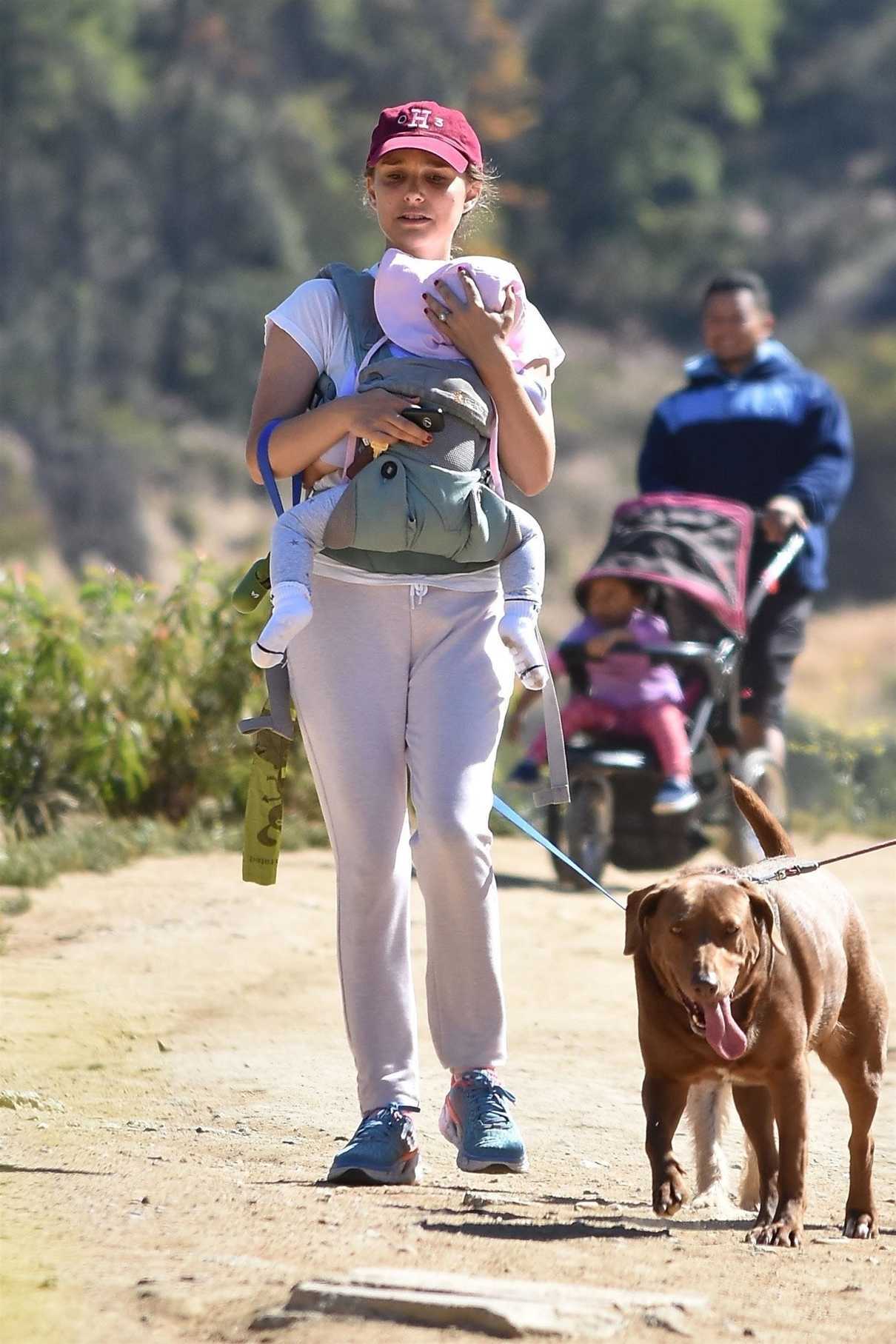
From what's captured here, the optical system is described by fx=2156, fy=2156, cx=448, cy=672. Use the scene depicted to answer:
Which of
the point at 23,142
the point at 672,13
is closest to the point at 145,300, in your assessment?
the point at 23,142

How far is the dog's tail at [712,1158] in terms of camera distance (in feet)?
14.5

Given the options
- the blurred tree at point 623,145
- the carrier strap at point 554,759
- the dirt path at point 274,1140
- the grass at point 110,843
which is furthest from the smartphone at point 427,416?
the blurred tree at point 623,145

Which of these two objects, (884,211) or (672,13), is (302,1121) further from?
(672,13)

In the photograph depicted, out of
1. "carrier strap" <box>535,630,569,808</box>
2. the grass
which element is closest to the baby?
"carrier strap" <box>535,630,569,808</box>

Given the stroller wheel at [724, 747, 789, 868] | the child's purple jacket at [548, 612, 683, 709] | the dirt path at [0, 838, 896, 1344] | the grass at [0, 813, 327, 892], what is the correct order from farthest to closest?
the stroller wheel at [724, 747, 789, 868] → the child's purple jacket at [548, 612, 683, 709] → the grass at [0, 813, 327, 892] → the dirt path at [0, 838, 896, 1344]

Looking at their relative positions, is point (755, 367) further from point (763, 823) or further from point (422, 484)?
point (422, 484)

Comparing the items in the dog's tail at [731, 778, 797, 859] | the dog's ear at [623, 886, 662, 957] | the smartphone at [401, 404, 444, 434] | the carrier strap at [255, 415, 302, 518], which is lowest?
the dog's ear at [623, 886, 662, 957]

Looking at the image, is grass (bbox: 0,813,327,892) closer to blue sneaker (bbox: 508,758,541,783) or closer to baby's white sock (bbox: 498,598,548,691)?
blue sneaker (bbox: 508,758,541,783)

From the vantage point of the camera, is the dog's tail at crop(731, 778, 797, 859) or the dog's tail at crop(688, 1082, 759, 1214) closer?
the dog's tail at crop(688, 1082, 759, 1214)

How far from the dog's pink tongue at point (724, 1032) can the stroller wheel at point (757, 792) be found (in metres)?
4.69

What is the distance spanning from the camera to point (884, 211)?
50.1 meters

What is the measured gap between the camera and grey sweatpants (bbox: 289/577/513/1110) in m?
4.16

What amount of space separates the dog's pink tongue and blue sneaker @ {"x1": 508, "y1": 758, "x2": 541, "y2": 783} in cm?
477

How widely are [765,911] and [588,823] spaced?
4507 mm
